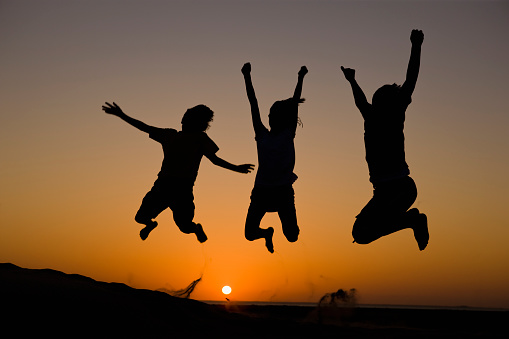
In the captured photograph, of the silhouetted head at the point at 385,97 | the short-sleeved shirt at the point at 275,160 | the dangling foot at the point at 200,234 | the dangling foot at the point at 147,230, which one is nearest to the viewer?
the silhouetted head at the point at 385,97

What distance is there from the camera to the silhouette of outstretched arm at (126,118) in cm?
800

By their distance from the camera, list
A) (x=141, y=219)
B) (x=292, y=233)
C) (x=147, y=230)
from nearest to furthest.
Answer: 1. (x=292, y=233)
2. (x=141, y=219)
3. (x=147, y=230)

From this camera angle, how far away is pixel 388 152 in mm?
6594

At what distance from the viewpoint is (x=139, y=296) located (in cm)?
829

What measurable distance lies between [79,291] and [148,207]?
1669mm

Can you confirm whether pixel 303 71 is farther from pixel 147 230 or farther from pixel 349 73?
pixel 147 230

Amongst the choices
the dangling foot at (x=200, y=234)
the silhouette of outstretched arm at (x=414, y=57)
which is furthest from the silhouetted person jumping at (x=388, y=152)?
the dangling foot at (x=200, y=234)

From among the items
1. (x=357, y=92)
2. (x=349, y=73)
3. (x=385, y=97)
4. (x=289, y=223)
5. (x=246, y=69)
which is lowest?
(x=289, y=223)

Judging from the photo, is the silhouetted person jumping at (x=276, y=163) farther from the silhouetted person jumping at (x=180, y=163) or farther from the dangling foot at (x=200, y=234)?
the dangling foot at (x=200, y=234)

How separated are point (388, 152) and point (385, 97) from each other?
2.37 feet

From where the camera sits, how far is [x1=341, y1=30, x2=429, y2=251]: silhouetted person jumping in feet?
21.7

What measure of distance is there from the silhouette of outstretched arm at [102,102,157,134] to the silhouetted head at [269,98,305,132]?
1933mm

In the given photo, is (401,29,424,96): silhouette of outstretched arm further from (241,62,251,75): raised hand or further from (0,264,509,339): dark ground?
(0,264,509,339): dark ground

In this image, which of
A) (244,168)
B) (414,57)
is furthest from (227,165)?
(414,57)
